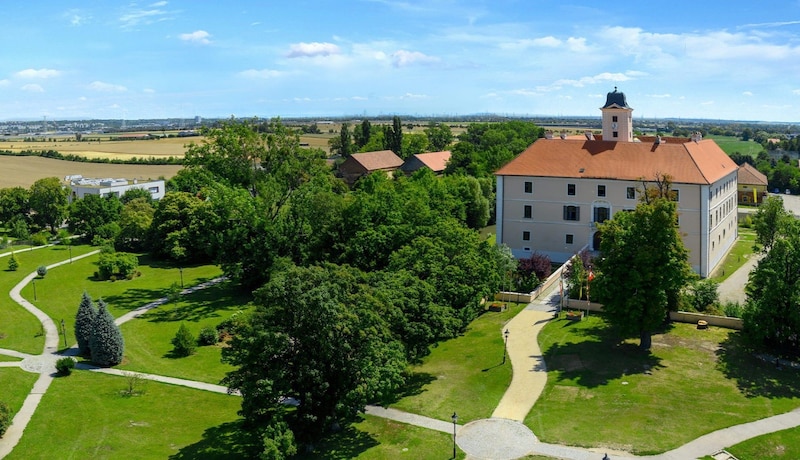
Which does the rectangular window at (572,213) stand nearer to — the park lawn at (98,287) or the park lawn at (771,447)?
the park lawn at (771,447)

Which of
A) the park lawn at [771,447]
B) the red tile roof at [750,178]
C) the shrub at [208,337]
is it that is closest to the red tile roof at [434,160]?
the red tile roof at [750,178]

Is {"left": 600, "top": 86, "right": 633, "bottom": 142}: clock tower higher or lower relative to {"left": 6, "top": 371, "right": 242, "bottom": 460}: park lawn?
higher

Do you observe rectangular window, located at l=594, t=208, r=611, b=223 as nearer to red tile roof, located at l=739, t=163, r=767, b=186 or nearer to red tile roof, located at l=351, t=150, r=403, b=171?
red tile roof, located at l=351, t=150, r=403, b=171

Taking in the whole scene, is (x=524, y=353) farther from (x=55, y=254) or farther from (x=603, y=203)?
(x=55, y=254)

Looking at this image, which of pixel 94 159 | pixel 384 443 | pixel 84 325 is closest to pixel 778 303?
pixel 384 443

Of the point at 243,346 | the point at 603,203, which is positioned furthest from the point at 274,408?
the point at 603,203

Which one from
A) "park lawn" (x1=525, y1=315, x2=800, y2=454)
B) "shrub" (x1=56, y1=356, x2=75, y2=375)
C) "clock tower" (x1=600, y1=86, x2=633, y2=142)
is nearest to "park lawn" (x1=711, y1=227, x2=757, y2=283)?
"clock tower" (x1=600, y1=86, x2=633, y2=142)

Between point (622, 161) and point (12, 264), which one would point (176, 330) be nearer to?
point (12, 264)
